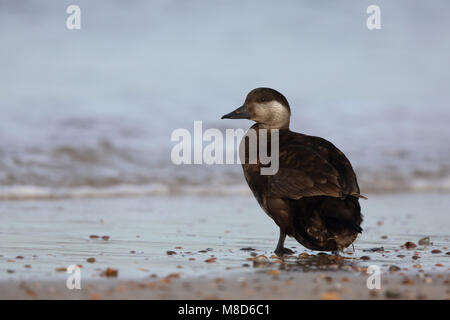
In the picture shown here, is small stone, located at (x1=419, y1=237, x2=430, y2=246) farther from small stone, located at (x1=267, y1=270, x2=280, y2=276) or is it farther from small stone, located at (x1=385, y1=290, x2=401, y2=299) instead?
small stone, located at (x1=385, y1=290, x2=401, y2=299)

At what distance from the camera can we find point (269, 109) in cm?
534

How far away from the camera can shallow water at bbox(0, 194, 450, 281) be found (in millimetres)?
4262

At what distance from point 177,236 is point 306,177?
1.58m

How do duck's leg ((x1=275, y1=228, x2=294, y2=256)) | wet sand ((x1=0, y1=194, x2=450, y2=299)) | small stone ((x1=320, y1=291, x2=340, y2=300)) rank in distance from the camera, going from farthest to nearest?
duck's leg ((x1=275, y1=228, x2=294, y2=256)) → wet sand ((x1=0, y1=194, x2=450, y2=299)) → small stone ((x1=320, y1=291, x2=340, y2=300))

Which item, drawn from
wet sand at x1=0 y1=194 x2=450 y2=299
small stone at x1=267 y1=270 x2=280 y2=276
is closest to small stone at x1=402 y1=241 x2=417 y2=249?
wet sand at x1=0 y1=194 x2=450 y2=299

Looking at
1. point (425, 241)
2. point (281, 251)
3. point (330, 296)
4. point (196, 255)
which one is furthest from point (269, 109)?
point (330, 296)

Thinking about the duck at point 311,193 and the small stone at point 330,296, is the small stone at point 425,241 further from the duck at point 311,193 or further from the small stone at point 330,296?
the small stone at point 330,296

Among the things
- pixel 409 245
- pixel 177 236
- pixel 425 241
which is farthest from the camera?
pixel 177 236

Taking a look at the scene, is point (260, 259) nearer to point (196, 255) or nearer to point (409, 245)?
point (196, 255)

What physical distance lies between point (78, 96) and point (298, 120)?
13.0 feet

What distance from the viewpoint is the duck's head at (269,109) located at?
5.33 m

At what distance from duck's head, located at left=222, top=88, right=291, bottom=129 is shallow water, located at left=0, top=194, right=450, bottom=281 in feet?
2.95

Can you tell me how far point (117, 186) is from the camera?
30.0 ft

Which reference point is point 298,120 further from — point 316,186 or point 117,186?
point 316,186
